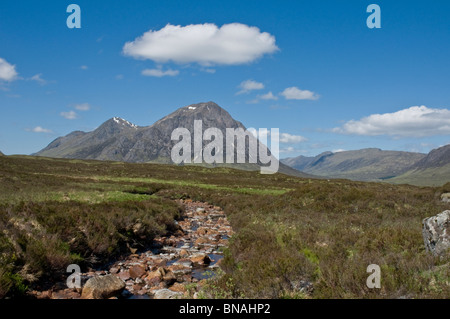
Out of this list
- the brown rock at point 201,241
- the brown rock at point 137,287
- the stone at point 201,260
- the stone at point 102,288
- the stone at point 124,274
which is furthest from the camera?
the brown rock at point 201,241

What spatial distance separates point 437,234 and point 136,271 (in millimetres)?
9486

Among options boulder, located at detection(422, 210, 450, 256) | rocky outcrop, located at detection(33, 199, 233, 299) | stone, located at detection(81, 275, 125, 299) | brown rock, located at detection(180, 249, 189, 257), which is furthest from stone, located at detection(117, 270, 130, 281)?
boulder, located at detection(422, 210, 450, 256)

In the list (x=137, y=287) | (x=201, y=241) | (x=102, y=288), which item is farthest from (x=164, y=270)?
(x=201, y=241)

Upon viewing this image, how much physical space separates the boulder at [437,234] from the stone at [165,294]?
24.1 feet

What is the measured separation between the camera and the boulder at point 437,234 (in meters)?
8.24

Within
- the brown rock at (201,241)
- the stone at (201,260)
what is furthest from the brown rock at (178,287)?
the brown rock at (201,241)

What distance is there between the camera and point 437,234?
8594 mm

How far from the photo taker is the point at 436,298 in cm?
568

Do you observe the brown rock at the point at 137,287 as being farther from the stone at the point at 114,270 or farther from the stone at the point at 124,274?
the stone at the point at 114,270

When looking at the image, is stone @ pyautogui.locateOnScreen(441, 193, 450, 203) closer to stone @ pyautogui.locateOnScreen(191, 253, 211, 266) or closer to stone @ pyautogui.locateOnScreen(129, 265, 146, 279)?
stone @ pyautogui.locateOnScreen(191, 253, 211, 266)

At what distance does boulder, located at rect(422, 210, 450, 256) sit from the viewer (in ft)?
27.0

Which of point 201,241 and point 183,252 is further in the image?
point 201,241

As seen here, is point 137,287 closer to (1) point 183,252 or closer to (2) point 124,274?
(2) point 124,274
